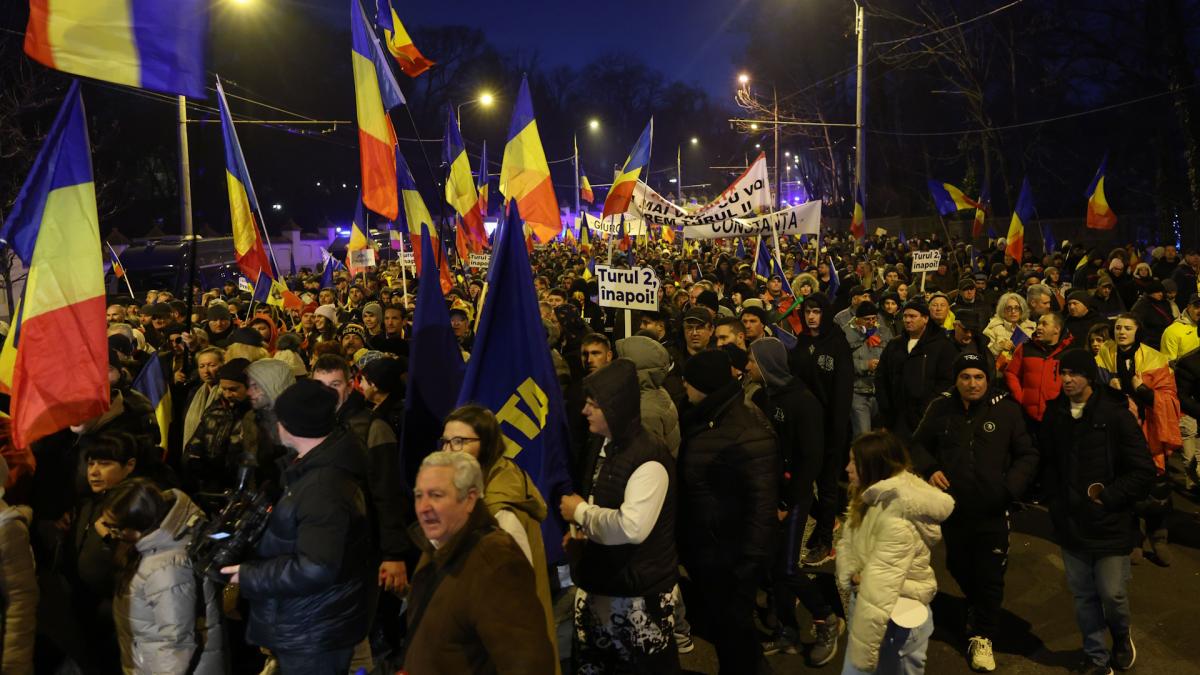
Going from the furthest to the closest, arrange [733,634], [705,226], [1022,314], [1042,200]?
[1042,200], [705,226], [1022,314], [733,634]

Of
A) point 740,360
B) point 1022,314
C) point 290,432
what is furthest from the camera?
point 1022,314

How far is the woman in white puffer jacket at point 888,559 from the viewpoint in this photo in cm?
363

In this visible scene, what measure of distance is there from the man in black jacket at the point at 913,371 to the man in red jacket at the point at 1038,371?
46cm

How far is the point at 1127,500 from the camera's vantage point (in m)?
4.34

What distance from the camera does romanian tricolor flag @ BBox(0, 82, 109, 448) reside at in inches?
168

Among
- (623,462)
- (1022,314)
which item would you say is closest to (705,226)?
(1022,314)

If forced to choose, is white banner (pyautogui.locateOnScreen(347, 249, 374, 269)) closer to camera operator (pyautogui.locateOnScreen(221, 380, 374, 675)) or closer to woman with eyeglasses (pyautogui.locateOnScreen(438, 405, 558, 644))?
camera operator (pyautogui.locateOnScreen(221, 380, 374, 675))

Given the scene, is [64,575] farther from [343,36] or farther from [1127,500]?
[343,36]

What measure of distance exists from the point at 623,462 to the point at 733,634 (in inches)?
43.3

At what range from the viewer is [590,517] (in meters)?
3.44

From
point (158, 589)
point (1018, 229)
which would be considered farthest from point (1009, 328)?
point (1018, 229)

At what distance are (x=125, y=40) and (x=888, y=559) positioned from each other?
4.65 meters

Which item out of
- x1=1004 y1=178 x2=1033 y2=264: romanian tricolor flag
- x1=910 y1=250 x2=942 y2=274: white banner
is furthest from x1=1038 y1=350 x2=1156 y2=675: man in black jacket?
x1=1004 y1=178 x2=1033 y2=264: romanian tricolor flag

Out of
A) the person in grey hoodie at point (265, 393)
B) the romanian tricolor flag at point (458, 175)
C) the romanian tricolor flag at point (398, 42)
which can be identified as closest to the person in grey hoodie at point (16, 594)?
the person in grey hoodie at point (265, 393)
